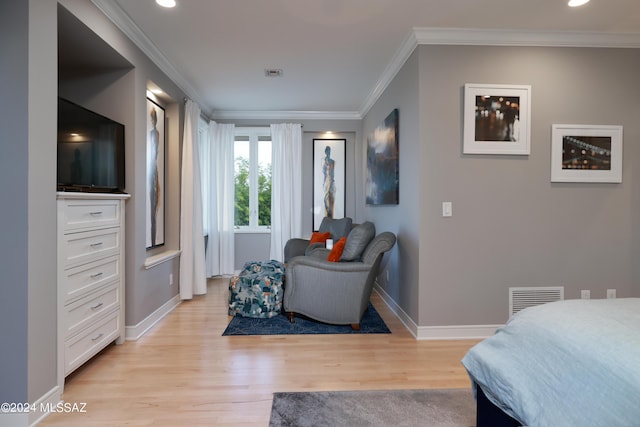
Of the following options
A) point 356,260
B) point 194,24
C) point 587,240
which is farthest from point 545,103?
point 194,24

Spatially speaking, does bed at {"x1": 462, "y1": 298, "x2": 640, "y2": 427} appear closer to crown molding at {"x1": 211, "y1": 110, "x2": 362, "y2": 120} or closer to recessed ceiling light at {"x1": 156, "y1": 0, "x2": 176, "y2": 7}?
recessed ceiling light at {"x1": 156, "y1": 0, "x2": 176, "y2": 7}

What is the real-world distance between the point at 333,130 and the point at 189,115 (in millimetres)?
2371

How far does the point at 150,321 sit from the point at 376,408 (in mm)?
2286

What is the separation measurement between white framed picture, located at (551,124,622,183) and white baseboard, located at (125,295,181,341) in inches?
149

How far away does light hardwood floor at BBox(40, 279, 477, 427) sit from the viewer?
1884mm

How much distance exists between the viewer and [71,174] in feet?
7.40

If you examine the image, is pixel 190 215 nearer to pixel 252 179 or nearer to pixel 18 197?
pixel 252 179

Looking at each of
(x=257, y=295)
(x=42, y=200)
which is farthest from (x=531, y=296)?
(x=42, y=200)

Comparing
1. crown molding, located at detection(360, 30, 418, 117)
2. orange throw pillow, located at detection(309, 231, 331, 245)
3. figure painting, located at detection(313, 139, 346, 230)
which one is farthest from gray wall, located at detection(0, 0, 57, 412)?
figure painting, located at detection(313, 139, 346, 230)

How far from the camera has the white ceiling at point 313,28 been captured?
97.6 inches

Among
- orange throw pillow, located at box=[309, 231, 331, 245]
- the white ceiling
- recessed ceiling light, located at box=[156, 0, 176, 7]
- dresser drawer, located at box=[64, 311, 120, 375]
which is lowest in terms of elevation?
dresser drawer, located at box=[64, 311, 120, 375]

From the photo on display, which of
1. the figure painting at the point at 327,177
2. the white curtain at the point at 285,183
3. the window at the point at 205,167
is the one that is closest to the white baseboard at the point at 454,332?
the white curtain at the point at 285,183

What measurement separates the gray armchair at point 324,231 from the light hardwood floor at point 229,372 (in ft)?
5.23

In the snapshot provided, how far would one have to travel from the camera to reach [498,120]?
2891 millimetres
